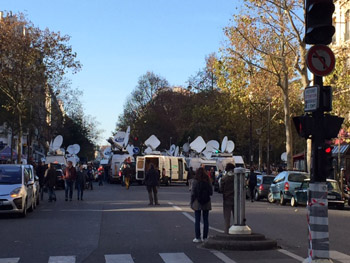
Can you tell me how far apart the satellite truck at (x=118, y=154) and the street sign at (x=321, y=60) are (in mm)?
49524

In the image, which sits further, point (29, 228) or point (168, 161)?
point (168, 161)

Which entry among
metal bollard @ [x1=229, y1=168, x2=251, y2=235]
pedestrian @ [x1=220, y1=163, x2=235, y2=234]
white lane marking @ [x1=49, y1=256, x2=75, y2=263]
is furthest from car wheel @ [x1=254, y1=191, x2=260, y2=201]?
white lane marking @ [x1=49, y1=256, x2=75, y2=263]

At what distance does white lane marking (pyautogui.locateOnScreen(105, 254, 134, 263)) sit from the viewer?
1178cm

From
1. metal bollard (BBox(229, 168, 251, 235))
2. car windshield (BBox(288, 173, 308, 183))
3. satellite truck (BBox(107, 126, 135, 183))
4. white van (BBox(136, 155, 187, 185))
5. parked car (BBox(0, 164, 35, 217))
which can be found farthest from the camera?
satellite truck (BBox(107, 126, 135, 183))

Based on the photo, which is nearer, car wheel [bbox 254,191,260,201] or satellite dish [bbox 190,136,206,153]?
car wheel [bbox 254,191,260,201]

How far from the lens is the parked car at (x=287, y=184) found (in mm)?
30406

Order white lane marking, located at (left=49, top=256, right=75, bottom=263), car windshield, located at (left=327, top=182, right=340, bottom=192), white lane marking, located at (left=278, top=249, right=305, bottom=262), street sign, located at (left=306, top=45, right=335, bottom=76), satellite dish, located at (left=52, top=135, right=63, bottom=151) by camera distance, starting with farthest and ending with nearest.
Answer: satellite dish, located at (left=52, top=135, right=63, bottom=151) → car windshield, located at (left=327, top=182, right=340, bottom=192) → white lane marking, located at (left=278, top=249, right=305, bottom=262) → white lane marking, located at (left=49, top=256, right=75, bottom=263) → street sign, located at (left=306, top=45, right=335, bottom=76)

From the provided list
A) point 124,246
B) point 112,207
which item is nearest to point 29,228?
point 124,246

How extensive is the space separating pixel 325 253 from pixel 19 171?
1457cm

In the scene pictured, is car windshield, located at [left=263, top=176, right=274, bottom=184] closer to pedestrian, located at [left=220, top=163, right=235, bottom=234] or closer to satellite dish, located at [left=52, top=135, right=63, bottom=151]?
pedestrian, located at [left=220, top=163, right=235, bottom=234]

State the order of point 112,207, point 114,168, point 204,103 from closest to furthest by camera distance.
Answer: point 112,207
point 114,168
point 204,103

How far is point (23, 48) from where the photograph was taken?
44.7 m

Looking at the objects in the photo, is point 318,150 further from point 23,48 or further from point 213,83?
point 213,83

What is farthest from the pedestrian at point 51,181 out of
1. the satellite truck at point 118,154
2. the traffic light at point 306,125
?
the satellite truck at point 118,154
